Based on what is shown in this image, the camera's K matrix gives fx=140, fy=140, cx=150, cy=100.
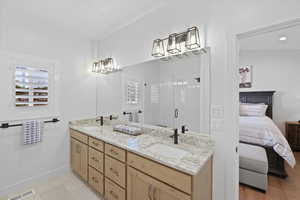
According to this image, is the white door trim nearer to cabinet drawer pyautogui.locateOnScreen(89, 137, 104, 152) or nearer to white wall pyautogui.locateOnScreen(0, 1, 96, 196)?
cabinet drawer pyautogui.locateOnScreen(89, 137, 104, 152)

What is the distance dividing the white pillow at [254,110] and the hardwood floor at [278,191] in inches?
77.3

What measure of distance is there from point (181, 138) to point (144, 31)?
1644 mm

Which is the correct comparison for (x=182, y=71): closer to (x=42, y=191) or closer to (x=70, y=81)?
(x=70, y=81)

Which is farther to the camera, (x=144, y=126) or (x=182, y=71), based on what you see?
(x=144, y=126)

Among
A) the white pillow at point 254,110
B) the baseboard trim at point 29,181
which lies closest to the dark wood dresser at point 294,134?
the white pillow at point 254,110

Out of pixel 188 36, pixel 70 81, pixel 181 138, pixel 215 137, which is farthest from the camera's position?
Answer: pixel 70 81

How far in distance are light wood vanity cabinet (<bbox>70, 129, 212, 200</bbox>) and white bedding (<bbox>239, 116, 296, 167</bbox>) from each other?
1.82 metres

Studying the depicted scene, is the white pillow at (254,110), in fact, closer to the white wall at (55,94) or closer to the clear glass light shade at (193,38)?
the clear glass light shade at (193,38)

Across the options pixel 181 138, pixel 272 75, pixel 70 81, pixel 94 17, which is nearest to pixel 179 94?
pixel 181 138

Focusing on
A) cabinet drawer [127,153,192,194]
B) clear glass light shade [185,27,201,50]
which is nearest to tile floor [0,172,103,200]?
cabinet drawer [127,153,192,194]

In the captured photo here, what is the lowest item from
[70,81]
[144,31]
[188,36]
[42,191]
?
[42,191]

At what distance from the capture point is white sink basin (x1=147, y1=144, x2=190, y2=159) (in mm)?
1372

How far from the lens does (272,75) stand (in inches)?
169

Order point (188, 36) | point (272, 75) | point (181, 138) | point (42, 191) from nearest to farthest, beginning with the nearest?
1. point (188, 36)
2. point (181, 138)
3. point (42, 191)
4. point (272, 75)
